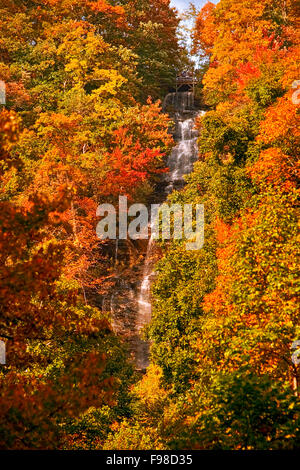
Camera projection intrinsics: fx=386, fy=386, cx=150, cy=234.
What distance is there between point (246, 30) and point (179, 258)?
26009mm

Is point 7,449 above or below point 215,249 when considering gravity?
below

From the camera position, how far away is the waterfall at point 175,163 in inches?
1066

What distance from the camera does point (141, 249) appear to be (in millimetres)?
30609

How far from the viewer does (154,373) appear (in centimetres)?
2006

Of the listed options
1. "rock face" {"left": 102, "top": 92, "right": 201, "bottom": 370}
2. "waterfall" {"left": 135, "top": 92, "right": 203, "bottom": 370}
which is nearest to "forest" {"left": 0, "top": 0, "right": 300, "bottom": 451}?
"rock face" {"left": 102, "top": 92, "right": 201, "bottom": 370}

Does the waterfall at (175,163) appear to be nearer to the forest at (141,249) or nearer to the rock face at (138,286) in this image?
the rock face at (138,286)

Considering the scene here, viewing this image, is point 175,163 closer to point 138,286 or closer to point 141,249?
point 141,249

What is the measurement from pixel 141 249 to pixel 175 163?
413 inches

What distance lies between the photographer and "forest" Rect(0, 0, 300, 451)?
7.78 metres

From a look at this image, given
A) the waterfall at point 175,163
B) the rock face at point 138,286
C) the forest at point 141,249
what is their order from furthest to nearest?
the waterfall at point 175,163 < the rock face at point 138,286 < the forest at point 141,249

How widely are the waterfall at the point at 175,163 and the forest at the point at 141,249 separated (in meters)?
0.95

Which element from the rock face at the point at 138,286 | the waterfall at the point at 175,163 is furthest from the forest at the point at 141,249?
the waterfall at the point at 175,163
